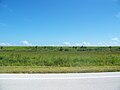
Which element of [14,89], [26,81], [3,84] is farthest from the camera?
[26,81]

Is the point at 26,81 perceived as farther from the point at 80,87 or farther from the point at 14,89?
the point at 80,87

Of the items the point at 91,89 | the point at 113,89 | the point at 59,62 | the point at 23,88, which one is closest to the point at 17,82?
the point at 23,88

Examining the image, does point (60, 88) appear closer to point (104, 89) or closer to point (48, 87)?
point (48, 87)

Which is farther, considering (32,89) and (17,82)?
(17,82)

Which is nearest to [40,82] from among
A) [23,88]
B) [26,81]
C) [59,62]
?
[26,81]

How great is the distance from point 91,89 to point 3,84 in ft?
9.29

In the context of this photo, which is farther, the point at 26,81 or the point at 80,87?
the point at 26,81

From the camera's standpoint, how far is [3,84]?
26.3 feet

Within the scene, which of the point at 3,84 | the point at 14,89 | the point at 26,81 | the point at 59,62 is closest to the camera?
the point at 14,89

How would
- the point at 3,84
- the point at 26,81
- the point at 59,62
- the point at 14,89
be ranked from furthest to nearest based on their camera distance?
1. the point at 59,62
2. the point at 26,81
3. the point at 3,84
4. the point at 14,89

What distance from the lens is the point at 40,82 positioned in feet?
27.9

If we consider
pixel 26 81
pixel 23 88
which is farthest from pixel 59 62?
pixel 23 88

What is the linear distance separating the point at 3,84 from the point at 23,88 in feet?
3.26

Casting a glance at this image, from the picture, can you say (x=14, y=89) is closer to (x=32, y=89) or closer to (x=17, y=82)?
(x=32, y=89)
